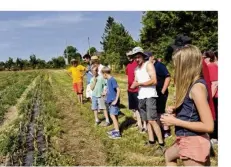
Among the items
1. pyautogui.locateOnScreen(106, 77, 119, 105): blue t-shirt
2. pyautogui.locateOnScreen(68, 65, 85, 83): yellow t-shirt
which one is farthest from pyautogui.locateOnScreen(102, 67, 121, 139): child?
pyautogui.locateOnScreen(68, 65, 85, 83): yellow t-shirt

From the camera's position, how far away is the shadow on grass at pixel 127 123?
7.97 meters

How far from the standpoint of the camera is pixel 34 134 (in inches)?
308

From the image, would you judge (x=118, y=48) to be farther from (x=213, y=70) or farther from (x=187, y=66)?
(x=187, y=66)

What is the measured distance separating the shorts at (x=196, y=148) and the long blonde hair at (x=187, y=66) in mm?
362

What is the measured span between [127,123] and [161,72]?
2.23 metres

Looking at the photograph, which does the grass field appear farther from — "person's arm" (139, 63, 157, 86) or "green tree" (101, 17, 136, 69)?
"green tree" (101, 17, 136, 69)

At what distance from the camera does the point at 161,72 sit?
6.59m

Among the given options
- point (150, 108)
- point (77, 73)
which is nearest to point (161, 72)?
point (150, 108)

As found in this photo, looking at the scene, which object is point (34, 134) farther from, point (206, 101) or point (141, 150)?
point (206, 101)

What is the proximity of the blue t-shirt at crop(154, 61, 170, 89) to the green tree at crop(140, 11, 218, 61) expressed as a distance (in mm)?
13887

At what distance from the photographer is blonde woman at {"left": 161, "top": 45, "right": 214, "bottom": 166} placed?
2.84 metres
